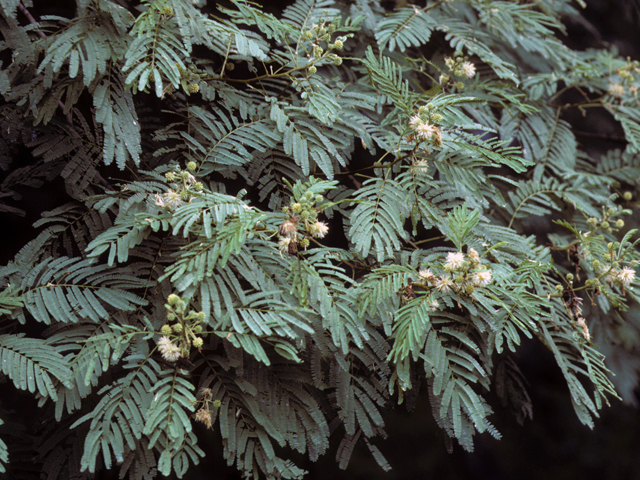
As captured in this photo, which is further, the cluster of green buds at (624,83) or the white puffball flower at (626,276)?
the cluster of green buds at (624,83)

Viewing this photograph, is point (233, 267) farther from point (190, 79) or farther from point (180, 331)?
point (190, 79)

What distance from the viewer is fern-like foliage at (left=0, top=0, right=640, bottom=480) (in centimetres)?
105

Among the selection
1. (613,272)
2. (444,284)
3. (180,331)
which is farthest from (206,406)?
(613,272)

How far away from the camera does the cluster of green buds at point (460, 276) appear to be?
110 centimetres

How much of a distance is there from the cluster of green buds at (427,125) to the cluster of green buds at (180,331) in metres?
0.67

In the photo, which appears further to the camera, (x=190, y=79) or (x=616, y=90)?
(x=616, y=90)

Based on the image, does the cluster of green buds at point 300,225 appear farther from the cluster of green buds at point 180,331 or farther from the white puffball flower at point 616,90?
the white puffball flower at point 616,90

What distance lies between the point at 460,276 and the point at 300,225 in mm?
394

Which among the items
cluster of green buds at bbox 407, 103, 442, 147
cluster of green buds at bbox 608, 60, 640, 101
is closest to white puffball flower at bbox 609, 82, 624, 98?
cluster of green buds at bbox 608, 60, 640, 101

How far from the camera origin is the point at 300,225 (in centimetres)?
105

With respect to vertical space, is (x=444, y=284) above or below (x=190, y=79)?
below

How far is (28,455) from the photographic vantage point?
4.50 feet

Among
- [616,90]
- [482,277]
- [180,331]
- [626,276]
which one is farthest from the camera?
[616,90]

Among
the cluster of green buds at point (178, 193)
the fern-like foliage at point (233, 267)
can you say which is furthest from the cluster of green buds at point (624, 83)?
the cluster of green buds at point (178, 193)
